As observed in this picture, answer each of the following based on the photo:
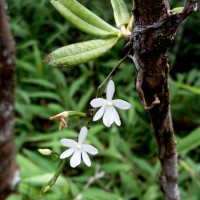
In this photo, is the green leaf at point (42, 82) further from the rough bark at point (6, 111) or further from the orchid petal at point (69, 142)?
the orchid petal at point (69, 142)

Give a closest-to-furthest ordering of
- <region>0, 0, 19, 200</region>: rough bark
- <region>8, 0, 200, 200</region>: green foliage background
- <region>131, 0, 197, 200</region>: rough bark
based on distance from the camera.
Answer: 1. <region>131, 0, 197, 200</region>: rough bark
2. <region>0, 0, 19, 200</region>: rough bark
3. <region>8, 0, 200, 200</region>: green foliage background

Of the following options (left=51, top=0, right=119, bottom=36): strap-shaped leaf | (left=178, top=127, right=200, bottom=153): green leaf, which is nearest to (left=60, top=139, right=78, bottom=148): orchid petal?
(left=51, top=0, right=119, bottom=36): strap-shaped leaf

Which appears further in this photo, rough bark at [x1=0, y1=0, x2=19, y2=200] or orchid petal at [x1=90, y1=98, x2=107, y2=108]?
rough bark at [x1=0, y1=0, x2=19, y2=200]

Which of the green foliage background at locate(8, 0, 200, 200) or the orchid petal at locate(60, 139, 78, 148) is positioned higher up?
the orchid petal at locate(60, 139, 78, 148)

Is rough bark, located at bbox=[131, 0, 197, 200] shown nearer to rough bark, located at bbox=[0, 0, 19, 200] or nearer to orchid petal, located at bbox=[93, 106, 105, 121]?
orchid petal, located at bbox=[93, 106, 105, 121]

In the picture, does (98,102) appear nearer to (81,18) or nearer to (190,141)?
(81,18)
